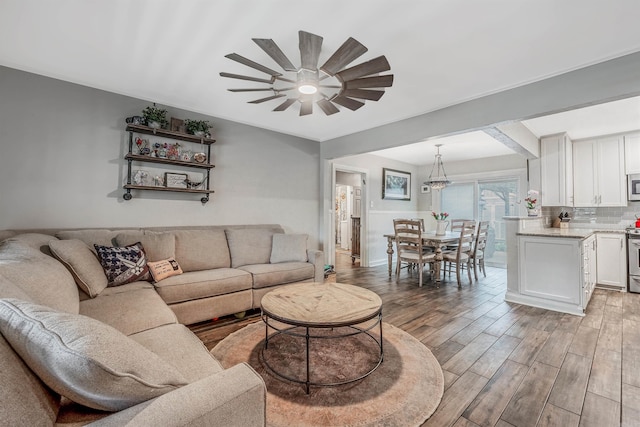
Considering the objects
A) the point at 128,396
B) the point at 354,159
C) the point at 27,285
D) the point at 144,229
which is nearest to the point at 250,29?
the point at 27,285

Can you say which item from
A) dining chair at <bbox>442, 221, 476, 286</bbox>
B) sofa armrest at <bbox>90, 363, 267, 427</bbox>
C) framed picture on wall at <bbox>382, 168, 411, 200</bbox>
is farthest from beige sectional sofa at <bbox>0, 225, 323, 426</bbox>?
framed picture on wall at <bbox>382, 168, 411, 200</bbox>

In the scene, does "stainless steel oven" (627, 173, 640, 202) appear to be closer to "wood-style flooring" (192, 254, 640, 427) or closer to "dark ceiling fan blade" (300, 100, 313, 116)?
"wood-style flooring" (192, 254, 640, 427)

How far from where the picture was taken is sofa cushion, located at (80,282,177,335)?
65.3 inches

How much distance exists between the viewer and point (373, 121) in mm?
3861

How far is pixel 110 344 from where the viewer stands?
0.76 m

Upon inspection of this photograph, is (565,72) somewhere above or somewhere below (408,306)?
above

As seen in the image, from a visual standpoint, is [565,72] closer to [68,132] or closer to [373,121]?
[373,121]

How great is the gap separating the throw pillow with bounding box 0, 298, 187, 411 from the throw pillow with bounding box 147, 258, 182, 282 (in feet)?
6.31

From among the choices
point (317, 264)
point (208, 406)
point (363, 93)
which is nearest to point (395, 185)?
point (317, 264)

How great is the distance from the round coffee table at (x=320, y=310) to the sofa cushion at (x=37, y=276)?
3.55 ft

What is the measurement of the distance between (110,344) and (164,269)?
7.06ft

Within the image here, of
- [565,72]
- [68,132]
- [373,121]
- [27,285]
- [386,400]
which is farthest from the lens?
[373,121]

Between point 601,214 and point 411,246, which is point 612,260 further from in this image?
point 411,246

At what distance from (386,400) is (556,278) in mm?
2822
